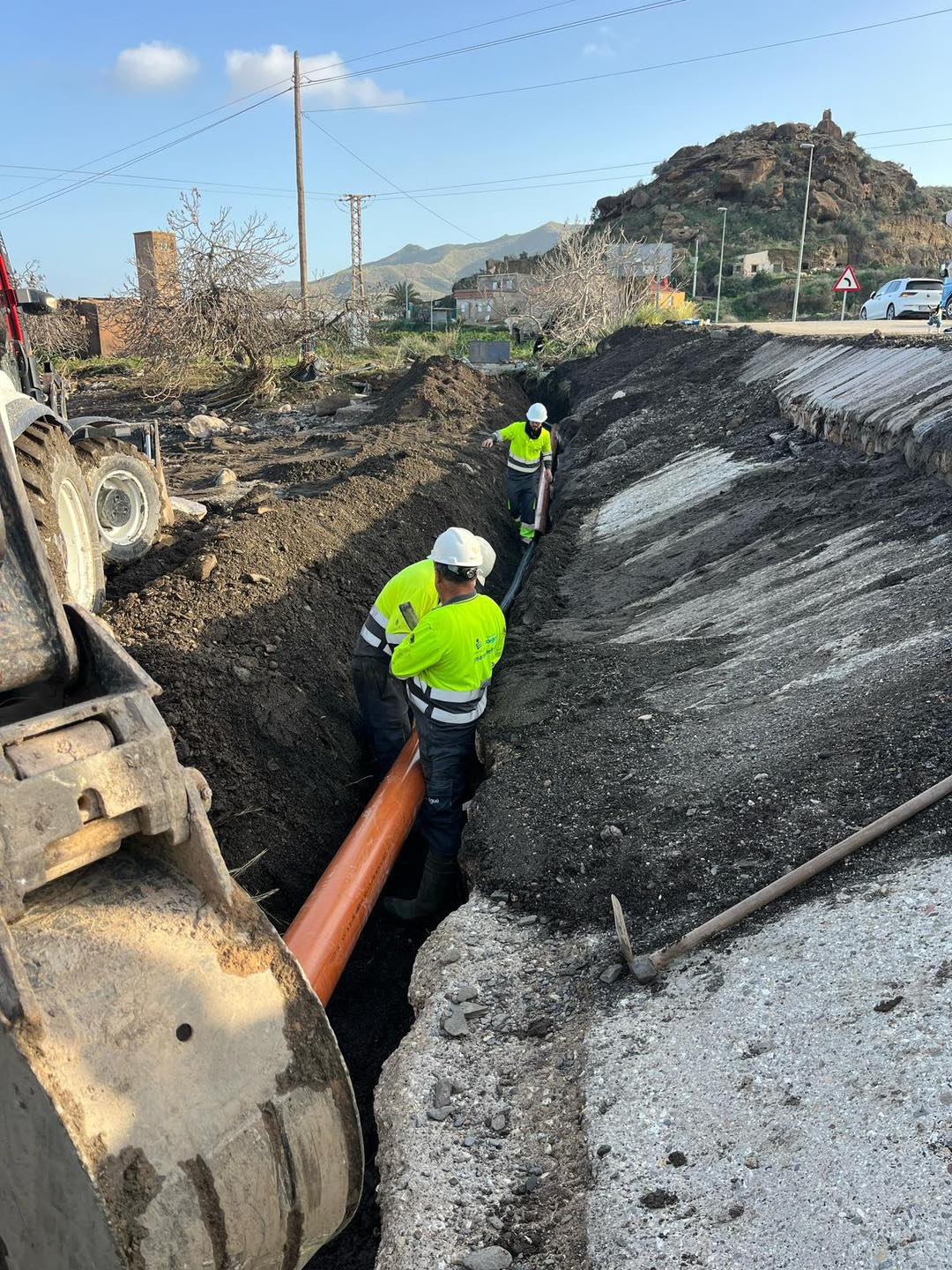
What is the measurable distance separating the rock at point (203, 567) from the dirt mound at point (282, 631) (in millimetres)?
21

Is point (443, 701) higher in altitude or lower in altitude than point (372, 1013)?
Result: higher

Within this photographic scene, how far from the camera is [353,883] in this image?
14.8 feet

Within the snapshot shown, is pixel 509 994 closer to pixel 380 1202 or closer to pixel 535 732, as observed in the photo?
pixel 380 1202

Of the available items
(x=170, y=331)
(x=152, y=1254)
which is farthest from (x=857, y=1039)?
(x=170, y=331)

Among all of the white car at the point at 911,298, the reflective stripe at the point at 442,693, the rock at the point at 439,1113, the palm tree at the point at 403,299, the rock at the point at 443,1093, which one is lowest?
the rock at the point at 439,1113

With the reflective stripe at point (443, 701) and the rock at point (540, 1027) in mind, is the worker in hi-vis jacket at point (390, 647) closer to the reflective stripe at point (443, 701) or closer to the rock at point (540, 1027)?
the reflective stripe at point (443, 701)

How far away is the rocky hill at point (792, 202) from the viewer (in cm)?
6312

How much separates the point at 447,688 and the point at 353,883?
132 cm

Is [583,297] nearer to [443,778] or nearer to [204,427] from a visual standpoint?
[204,427]

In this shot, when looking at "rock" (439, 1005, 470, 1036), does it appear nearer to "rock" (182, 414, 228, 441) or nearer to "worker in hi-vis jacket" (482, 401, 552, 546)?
"worker in hi-vis jacket" (482, 401, 552, 546)

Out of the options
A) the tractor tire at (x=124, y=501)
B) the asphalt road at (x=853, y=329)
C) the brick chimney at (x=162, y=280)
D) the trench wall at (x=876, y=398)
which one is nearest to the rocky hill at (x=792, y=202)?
the asphalt road at (x=853, y=329)

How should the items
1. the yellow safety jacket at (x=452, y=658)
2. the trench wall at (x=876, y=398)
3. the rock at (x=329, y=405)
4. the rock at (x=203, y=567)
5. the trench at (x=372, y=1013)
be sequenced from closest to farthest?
the trench at (x=372, y=1013)
the yellow safety jacket at (x=452, y=658)
the rock at (x=203, y=567)
the trench wall at (x=876, y=398)
the rock at (x=329, y=405)

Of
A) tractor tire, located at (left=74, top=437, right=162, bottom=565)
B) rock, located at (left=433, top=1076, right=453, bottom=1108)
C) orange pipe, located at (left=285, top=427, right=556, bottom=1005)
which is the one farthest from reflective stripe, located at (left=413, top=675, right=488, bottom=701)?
tractor tire, located at (left=74, top=437, right=162, bottom=565)

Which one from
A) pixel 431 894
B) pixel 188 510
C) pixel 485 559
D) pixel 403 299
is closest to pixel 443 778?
pixel 431 894
